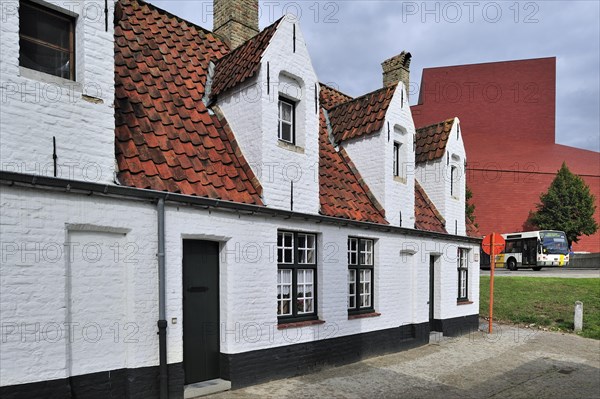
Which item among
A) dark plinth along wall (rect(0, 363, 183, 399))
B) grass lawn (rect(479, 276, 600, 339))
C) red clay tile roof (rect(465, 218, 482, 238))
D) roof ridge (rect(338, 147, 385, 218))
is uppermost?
roof ridge (rect(338, 147, 385, 218))

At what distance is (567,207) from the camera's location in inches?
1396

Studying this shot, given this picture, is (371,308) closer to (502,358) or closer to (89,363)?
(502,358)

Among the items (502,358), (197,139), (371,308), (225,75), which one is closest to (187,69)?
(225,75)

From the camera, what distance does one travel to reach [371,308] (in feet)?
34.2

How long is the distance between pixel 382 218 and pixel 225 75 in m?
4.86

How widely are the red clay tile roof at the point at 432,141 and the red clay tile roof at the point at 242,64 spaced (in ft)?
23.2

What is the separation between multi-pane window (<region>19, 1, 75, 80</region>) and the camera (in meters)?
5.63

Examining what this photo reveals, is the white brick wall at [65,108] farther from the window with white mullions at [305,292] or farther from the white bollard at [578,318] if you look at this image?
the white bollard at [578,318]

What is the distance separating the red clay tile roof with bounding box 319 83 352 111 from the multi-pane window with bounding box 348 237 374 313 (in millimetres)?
4257

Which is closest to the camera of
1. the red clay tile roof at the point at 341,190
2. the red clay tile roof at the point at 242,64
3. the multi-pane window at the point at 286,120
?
the red clay tile roof at the point at 242,64

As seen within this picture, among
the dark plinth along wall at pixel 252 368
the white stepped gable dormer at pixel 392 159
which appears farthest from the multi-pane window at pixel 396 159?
the dark plinth along wall at pixel 252 368

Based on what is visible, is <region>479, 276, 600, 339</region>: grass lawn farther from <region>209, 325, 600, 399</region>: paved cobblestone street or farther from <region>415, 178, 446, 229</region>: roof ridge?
<region>415, 178, 446, 229</region>: roof ridge

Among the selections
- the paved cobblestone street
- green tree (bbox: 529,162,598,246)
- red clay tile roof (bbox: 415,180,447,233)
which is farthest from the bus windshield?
red clay tile roof (bbox: 415,180,447,233)

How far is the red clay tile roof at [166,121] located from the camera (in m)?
6.65
